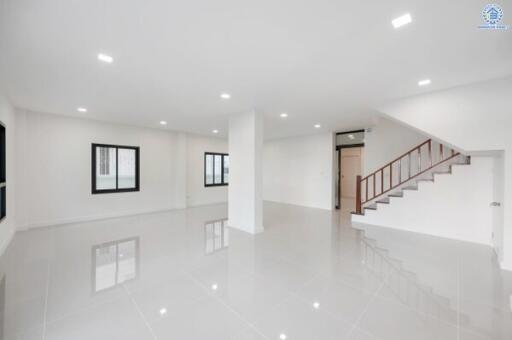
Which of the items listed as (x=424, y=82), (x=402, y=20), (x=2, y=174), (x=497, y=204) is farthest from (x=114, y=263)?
(x=497, y=204)

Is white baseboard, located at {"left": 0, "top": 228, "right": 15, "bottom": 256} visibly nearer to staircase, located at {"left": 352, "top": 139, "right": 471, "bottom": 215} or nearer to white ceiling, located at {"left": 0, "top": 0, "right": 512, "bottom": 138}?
white ceiling, located at {"left": 0, "top": 0, "right": 512, "bottom": 138}

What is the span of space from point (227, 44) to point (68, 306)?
3.26 meters

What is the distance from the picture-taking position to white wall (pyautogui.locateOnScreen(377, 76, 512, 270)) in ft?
10.1

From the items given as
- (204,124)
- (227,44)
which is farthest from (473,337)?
(204,124)

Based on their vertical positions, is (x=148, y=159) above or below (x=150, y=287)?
above

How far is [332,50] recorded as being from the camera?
2416mm

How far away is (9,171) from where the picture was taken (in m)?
4.06

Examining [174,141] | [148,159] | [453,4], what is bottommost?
[148,159]

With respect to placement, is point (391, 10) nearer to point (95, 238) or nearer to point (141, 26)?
point (141, 26)

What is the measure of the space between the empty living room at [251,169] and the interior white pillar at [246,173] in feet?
0.15

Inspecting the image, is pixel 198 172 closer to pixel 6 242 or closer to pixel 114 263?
pixel 6 242

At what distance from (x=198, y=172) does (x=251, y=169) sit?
4.12 metres

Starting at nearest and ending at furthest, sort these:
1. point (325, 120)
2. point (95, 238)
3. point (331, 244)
→ 1. point (331, 244)
2. point (95, 238)
3. point (325, 120)

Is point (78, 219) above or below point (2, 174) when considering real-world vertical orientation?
below
